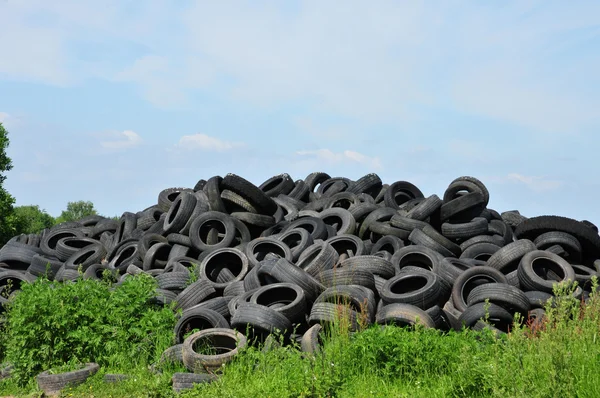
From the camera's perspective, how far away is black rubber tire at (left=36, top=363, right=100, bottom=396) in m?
10.4

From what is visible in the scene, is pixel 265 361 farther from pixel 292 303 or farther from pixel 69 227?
pixel 69 227

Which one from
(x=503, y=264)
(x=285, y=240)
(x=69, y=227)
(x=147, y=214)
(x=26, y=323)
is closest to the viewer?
(x=26, y=323)

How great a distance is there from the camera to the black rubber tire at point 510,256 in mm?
14562

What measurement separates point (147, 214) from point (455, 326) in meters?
10.5

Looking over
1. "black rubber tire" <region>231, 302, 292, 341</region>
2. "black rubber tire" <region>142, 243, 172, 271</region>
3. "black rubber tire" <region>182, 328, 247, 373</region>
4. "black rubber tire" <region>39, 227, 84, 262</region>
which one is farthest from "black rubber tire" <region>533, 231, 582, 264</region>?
"black rubber tire" <region>39, 227, 84, 262</region>

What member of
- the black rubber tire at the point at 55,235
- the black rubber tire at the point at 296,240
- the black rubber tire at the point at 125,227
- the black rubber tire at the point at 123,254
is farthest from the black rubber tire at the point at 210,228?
the black rubber tire at the point at 55,235

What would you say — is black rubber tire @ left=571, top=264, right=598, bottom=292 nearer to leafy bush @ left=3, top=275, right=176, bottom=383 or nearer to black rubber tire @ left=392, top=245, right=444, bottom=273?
black rubber tire @ left=392, top=245, right=444, bottom=273

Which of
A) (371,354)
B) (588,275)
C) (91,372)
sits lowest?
(91,372)

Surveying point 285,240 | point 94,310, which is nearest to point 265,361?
point 94,310

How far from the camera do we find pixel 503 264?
47.9ft

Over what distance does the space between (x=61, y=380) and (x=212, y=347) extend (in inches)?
92.4

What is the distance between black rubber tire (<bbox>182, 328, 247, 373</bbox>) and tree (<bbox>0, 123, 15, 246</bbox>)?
22783 mm

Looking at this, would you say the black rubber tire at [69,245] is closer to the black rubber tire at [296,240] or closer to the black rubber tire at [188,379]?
the black rubber tire at [296,240]

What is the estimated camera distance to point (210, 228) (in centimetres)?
1692
